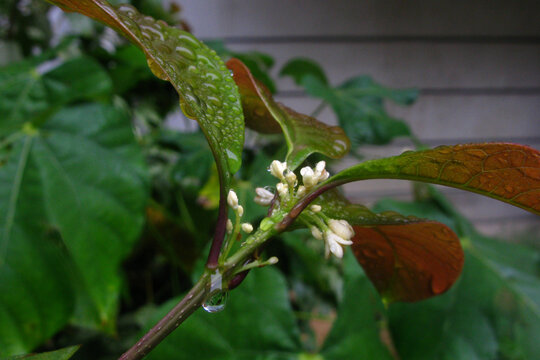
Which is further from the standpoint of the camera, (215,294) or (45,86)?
(45,86)

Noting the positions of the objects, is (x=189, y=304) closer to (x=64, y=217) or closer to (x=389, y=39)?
(x=64, y=217)

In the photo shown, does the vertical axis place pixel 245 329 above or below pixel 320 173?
below

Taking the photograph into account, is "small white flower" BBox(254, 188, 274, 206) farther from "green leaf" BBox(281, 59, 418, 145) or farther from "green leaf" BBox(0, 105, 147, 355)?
"green leaf" BBox(281, 59, 418, 145)

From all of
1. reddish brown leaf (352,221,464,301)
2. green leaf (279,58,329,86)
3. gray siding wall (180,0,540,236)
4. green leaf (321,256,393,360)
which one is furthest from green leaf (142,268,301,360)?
gray siding wall (180,0,540,236)

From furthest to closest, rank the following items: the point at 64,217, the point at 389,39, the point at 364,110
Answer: the point at 389,39
the point at 364,110
the point at 64,217

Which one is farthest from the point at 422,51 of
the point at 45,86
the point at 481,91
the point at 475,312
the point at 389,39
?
the point at 45,86

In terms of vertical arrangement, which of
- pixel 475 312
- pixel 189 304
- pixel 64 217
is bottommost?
pixel 475 312
